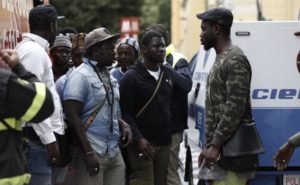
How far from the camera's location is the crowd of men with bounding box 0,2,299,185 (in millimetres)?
4281

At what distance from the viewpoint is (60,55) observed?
7309 millimetres

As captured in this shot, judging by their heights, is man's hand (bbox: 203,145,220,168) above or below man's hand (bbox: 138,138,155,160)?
above

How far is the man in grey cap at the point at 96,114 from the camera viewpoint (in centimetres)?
593

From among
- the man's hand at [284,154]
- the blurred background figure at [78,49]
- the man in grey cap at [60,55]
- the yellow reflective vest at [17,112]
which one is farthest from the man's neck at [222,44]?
the blurred background figure at [78,49]

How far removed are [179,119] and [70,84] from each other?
7.89 ft

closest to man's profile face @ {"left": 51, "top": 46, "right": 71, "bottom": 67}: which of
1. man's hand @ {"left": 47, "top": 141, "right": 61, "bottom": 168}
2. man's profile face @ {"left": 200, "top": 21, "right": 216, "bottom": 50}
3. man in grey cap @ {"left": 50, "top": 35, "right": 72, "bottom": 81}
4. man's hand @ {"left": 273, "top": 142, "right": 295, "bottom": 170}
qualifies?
man in grey cap @ {"left": 50, "top": 35, "right": 72, "bottom": 81}

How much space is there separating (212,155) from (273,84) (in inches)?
51.0

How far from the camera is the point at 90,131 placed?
238 inches

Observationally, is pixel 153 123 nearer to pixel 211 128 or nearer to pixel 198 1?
pixel 211 128

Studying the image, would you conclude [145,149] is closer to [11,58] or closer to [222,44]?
[222,44]

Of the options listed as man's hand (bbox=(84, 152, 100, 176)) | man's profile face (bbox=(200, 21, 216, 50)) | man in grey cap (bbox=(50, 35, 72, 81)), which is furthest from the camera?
man in grey cap (bbox=(50, 35, 72, 81))

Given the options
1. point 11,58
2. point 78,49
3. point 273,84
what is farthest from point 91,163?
point 78,49

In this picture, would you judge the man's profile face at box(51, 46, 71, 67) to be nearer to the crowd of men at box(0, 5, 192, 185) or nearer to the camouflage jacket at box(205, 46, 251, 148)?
the crowd of men at box(0, 5, 192, 185)

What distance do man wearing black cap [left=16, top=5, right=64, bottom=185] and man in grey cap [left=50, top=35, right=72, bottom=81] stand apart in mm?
1589
